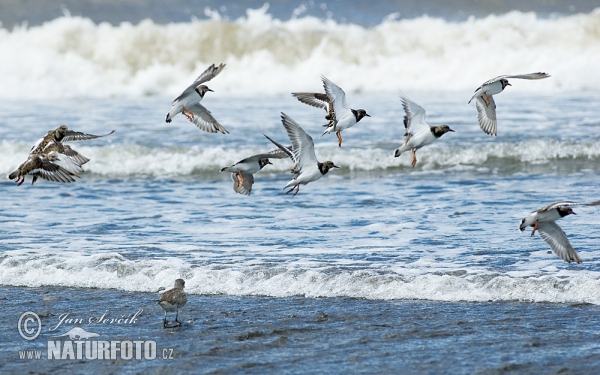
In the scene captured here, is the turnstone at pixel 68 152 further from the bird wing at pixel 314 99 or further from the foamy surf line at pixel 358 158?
the foamy surf line at pixel 358 158

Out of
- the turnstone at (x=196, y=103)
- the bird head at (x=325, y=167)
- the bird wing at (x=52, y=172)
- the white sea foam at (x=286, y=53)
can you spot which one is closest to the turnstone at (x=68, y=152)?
the bird wing at (x=52, y=172)

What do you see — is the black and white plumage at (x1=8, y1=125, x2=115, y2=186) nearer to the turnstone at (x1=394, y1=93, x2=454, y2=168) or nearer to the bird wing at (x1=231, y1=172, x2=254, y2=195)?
the bird wing at (x1=231, y1=172, x2=254, y2=195)

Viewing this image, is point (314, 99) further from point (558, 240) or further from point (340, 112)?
point (558, 240)

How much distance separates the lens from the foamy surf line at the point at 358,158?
15.1 m

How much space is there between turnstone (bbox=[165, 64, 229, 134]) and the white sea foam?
18127 mm

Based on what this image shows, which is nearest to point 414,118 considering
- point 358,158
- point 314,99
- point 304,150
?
point 304,150

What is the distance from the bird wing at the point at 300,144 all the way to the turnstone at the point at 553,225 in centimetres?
200

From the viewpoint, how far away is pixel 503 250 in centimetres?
848

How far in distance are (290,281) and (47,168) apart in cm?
263

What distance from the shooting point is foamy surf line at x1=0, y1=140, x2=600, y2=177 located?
15.1 m

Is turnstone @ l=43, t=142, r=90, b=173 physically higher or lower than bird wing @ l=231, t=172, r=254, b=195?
higher

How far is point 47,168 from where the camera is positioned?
27.0 ft

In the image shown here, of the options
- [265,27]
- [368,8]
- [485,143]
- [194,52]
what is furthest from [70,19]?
[485,143]

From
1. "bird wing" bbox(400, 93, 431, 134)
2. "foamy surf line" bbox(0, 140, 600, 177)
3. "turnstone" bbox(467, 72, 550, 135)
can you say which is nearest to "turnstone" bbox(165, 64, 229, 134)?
"bird wing" bbox(400, 93, 431, 134)
